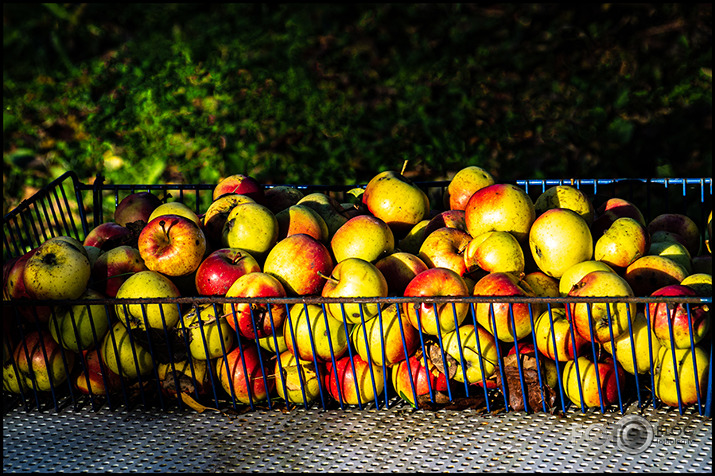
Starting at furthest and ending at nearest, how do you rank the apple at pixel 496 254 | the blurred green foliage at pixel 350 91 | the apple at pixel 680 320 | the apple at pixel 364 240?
1. the blurred green foliage at pixel 350 91
2. the apple at pixel 364 240
3. the apple at pixel 496 254
4. the apple at pixel 680 320

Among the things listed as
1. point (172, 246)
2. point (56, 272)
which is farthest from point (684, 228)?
point (56, 272)

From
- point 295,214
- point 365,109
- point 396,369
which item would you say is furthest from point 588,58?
point 396,369

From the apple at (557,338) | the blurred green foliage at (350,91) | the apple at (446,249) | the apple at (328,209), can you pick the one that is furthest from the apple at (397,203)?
the blurred green foliage at (350,91)

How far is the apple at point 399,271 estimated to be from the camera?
6.62 ft

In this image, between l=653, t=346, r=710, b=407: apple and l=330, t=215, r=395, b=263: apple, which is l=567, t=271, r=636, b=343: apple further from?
l=330, t=215, r=395, b=263: apple

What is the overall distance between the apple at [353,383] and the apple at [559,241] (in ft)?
1.80

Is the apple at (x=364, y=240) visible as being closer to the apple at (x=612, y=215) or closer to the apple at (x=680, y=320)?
the apple at (x=612, y=215)

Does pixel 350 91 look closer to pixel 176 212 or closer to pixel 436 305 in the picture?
pixel 176 212

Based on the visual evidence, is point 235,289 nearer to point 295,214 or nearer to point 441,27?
point 295,214

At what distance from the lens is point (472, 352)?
1785 mm

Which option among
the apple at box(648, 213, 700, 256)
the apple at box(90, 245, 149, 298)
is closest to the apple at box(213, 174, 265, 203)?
the apple at box(90, 245, 149, 298)

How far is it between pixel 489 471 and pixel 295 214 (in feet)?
3.41

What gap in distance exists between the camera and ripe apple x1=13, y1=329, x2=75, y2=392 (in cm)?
187

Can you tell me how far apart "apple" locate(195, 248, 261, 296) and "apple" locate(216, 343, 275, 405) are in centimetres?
17
